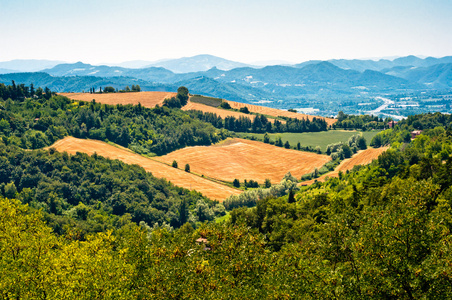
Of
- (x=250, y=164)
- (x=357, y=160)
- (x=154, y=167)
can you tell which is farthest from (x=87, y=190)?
(x=357, y=160)

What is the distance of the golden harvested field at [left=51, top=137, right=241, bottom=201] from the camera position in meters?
154

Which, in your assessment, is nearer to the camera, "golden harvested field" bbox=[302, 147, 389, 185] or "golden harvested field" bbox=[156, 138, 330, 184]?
"golden harvested field" bbox=[302, 147, 389, 185]

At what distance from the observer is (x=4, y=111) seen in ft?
561

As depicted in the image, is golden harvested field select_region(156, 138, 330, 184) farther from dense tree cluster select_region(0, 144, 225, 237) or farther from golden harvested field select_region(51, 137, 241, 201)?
dense tree cluster select_region(0, 144, 225, 237)

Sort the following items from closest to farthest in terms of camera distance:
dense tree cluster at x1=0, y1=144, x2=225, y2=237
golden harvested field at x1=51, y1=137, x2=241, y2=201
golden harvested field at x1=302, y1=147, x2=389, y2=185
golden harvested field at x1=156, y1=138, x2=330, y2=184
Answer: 1. dense tree cluster at x1=0, y1=144, x2=225, y2=237
2. golden harvested field at x1=51, y1=137, x2=241, y2=201
3. golden harvested field at x1=302, y1=147, x2=389, y2=185
4. golden harvested field at x1=156, y1=138, x2=330, y2=184

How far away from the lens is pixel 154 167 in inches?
6718

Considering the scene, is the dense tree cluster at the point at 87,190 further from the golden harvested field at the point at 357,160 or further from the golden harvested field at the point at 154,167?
the golden harvested field at the point at 357,160

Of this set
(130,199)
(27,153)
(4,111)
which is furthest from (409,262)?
(4,111)

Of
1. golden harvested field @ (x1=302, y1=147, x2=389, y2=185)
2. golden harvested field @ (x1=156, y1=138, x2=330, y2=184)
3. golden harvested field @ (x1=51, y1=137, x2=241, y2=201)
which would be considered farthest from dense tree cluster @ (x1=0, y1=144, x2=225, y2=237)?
golden harvested field @ (x1=302, y1=147, x2=389, y2=185)

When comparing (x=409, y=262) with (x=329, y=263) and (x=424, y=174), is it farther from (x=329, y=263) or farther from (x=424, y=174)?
(x=424, y=174)

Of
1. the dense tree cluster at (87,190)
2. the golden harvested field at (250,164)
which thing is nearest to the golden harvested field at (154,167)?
the dense tree cluster at (87,190)

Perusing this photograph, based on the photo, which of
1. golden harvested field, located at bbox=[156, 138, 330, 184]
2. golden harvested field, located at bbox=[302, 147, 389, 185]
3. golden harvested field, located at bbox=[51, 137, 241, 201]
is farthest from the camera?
golden harvested field, located at bbox=[156, 138, 330, 184]

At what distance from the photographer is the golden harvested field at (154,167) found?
507ft

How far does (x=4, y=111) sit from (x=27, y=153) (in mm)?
45792
